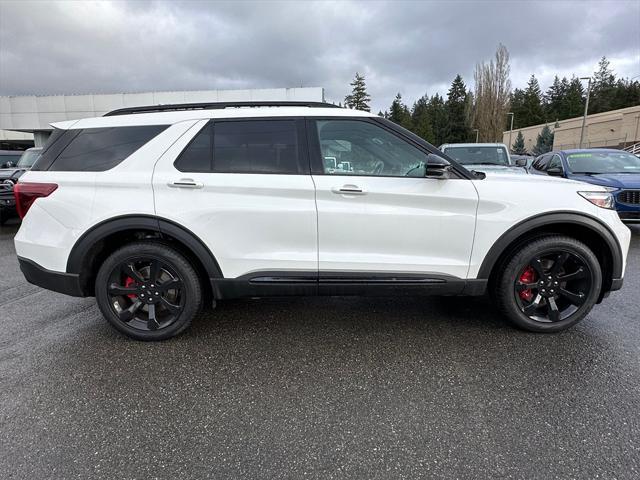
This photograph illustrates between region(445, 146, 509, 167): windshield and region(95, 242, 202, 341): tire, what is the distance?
780 centimetres

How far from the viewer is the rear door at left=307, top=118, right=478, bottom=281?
9.16 ft

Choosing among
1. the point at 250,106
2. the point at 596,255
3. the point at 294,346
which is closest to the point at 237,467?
the point at 294,346

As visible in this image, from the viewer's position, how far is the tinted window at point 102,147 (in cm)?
292

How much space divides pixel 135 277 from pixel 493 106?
57.6 metres

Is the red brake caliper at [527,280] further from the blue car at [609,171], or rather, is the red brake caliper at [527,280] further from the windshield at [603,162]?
the windshield at [603,162]

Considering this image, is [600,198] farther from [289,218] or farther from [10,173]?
[10,173]

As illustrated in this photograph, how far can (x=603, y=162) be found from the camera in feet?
24.7

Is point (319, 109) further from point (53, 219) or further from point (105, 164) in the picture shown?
point (53, 219)

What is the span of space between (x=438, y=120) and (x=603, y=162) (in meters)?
74.6

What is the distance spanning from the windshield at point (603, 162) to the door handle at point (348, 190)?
6.70m

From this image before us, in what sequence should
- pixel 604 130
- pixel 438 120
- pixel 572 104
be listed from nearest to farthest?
pixel 604 130 < pixel 572 104 < pixel 438 120

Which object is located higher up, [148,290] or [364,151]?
[364,151]

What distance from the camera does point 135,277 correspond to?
3002mm

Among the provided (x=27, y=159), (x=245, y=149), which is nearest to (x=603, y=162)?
(x=245, y=149)
